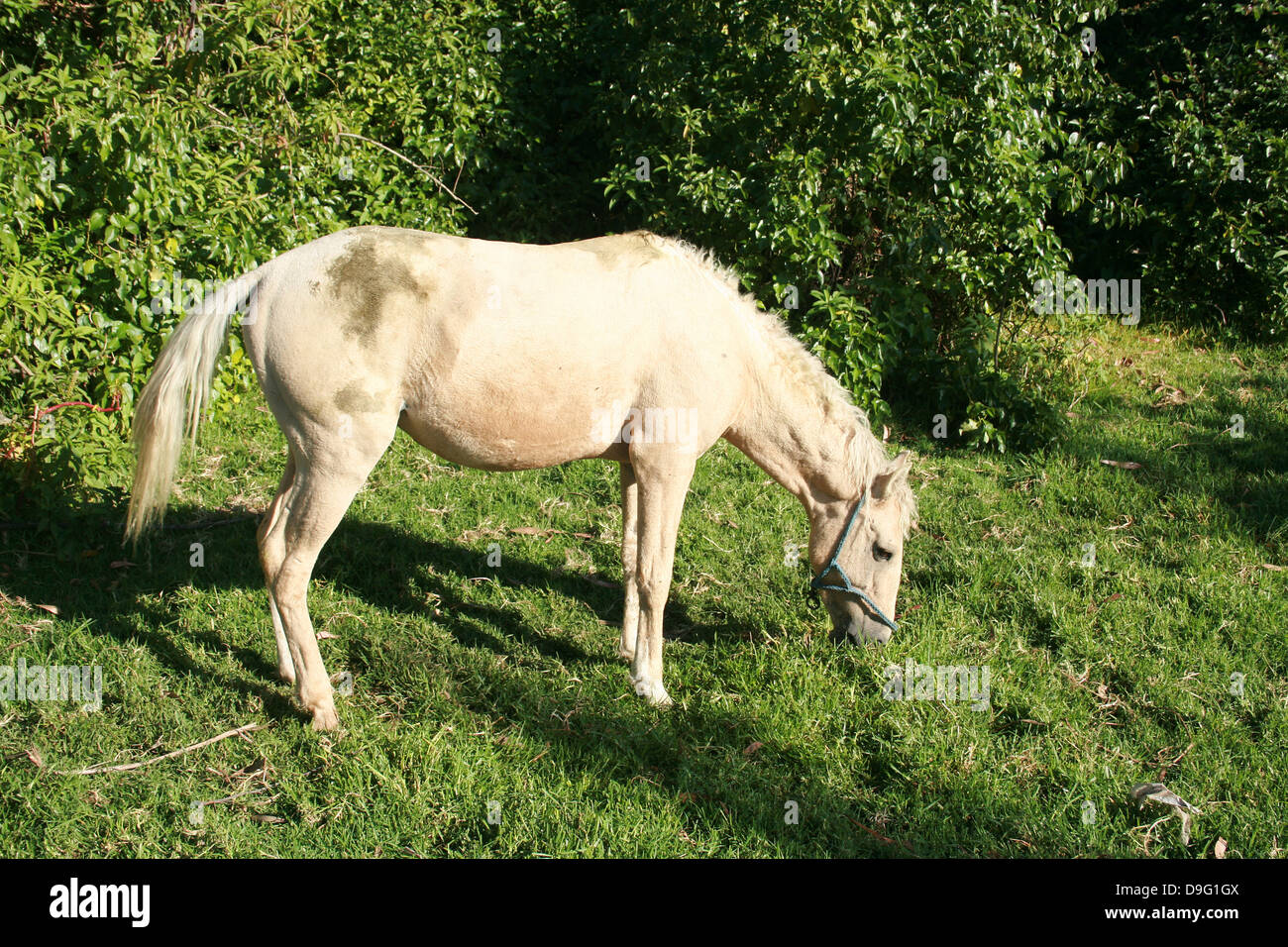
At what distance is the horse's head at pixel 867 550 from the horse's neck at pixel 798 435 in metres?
0.12

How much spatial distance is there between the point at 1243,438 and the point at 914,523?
389cm

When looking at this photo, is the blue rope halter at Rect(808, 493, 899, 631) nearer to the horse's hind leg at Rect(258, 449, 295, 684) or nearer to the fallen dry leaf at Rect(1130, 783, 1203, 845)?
the fallen dry leaf at Rect(1130, 783, 1203, 845)

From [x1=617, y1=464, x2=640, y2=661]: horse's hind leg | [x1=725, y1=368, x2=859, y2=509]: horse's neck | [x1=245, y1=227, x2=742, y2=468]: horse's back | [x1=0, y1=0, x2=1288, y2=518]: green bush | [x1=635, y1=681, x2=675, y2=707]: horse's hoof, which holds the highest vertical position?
[x1=0, y1=0, x2=1288, y2=518]: green bush

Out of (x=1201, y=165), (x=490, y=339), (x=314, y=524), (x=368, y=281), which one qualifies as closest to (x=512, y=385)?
(x=490, y=339)

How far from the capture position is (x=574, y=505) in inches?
257

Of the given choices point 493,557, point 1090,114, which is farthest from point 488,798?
point 1090,114

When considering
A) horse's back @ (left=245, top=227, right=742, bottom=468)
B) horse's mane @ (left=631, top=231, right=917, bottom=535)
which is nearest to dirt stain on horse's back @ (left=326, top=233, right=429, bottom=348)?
horse's back @ (left=245, top=227, right=742, bottom=468)

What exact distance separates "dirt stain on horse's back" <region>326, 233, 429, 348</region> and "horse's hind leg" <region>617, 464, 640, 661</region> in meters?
1.57

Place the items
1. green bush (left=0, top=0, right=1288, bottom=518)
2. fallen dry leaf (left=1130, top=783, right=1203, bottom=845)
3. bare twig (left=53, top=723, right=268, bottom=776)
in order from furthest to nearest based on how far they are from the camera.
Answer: green bush (left=0, top=0, right=1288, bottom=518), bare twig (left=53, top=723, right=268, bottom=776), fallen dry leaf (left=1130, top=783, right=1203, bottom=845)

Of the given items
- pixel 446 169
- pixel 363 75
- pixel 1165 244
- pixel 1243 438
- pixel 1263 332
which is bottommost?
pixel 1243 438

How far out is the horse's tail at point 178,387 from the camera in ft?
13.8

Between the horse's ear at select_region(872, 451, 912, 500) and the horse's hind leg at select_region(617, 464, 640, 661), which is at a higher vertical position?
the horse's ear at select_region(872, 451, 912, 500)

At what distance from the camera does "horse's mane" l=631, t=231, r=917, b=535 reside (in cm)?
476

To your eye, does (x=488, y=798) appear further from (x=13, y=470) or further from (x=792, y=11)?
(x=792, y=11)
